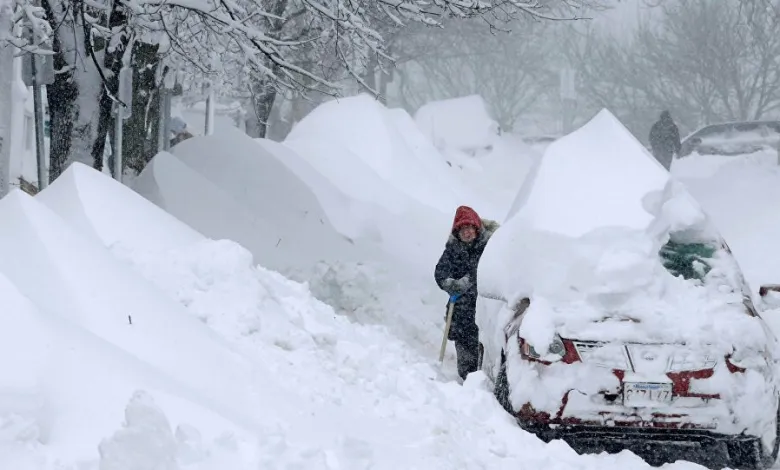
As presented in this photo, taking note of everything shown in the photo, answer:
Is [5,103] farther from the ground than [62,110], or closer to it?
farther from the ground

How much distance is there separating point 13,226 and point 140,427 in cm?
231

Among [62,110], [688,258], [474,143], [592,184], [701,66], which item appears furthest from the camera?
[701,66]

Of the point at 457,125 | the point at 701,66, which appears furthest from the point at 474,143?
the point at 701,66

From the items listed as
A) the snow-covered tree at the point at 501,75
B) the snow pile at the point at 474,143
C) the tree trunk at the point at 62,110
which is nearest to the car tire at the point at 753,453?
the tree trunk at the point at 62,110

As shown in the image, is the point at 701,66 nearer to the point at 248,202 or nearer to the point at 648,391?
the point at 248,202

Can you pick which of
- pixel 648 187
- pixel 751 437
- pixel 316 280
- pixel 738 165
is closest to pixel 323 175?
pixel 316 280

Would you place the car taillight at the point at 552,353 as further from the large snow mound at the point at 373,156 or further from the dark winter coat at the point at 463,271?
the large snow mound at the point at 373,156

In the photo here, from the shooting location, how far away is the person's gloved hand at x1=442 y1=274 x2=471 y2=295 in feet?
27.5

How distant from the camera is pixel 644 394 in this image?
5.58 m

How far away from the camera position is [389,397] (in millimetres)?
5598

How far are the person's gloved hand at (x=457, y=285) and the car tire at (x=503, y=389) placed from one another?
2186mm

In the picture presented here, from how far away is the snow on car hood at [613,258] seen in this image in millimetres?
5707

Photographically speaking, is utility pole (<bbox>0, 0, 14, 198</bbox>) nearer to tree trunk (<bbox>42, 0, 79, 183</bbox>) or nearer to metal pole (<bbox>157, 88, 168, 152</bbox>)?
tree trunk (<bbox>42, 0, 79, 183</bbox>)

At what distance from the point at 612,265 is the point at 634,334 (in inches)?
19.2
